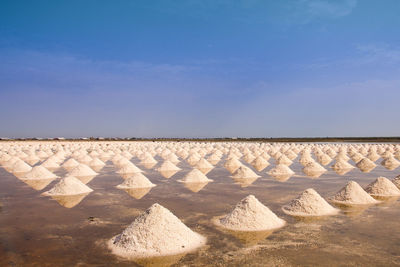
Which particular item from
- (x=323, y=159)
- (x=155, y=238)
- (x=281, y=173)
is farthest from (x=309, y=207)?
(x=323, y=159)

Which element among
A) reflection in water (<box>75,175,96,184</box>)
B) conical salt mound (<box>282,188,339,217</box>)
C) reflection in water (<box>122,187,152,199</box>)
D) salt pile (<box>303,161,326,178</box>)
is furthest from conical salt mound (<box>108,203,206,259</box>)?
salt pile (<box>303,161,326,178</box>)

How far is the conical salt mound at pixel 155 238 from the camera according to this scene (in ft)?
13.8

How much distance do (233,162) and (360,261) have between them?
35.9 feet

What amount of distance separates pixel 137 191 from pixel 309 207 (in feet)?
15.1

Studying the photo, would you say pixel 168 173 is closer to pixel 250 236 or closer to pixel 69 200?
pixel 69 200

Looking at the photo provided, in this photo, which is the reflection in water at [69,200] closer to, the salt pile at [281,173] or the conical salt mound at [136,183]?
the conical salt mound at [136,183]

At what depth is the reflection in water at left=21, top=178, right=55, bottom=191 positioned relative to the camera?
9.40m

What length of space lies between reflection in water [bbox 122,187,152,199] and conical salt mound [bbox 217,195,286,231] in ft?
10.3

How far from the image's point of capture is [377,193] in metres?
7.89

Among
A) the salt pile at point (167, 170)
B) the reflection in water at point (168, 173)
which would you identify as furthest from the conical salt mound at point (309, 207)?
the salt pile at point (167, 170)

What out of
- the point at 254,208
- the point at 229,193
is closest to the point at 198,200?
the point at 229,193

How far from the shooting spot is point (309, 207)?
609 cm

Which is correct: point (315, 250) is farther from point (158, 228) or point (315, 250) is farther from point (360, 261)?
point (158, 228)

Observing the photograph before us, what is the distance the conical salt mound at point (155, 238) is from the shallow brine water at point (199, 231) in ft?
0.55
